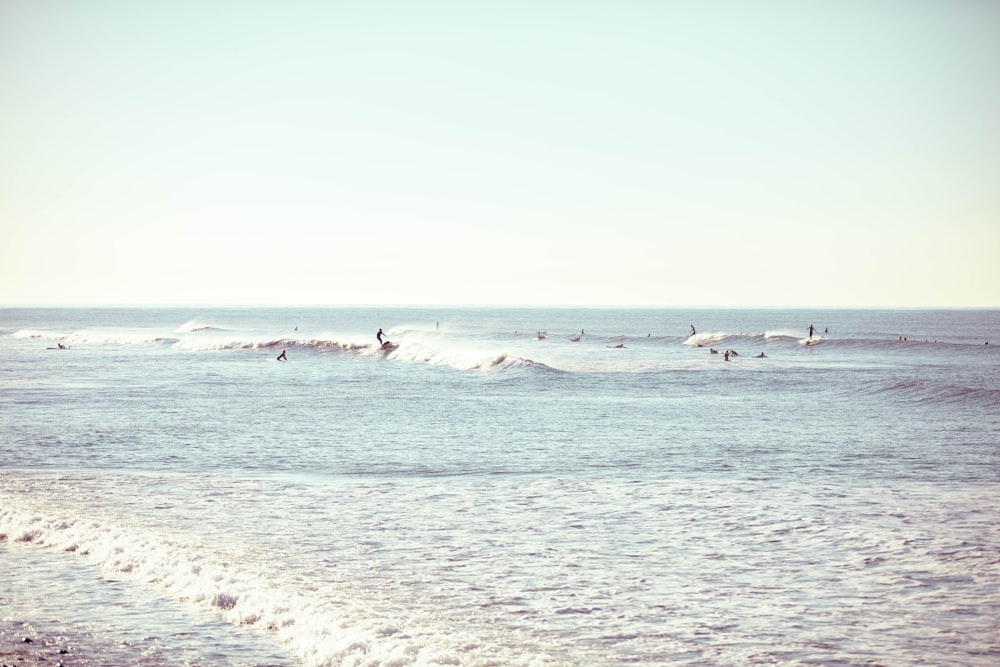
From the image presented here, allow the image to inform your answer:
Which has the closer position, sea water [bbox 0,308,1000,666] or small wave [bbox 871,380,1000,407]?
sea water [bbox 0,308,1000,666]

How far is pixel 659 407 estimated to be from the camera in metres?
33.8

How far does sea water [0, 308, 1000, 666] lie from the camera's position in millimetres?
9070

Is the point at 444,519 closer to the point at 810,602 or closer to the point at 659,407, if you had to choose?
the point at 810,602

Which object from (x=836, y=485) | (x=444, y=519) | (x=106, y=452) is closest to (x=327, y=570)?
(x=444, y=519)

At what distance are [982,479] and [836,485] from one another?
351cm

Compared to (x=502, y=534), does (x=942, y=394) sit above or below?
above

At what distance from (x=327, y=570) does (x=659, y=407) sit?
23979 millimetres

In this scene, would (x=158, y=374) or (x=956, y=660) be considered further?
(x=158, y=374)

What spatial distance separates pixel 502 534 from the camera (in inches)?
531

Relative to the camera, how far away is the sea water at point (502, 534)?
9.07 meters

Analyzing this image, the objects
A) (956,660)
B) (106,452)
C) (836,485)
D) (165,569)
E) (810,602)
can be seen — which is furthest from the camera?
(106,452)

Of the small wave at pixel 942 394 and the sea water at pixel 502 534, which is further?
the small wave at pixel 942 394

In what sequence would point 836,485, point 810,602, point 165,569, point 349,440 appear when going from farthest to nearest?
point 349,440
point 836,485
point 165,569
point 810,602

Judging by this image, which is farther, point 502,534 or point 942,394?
point 942,394
